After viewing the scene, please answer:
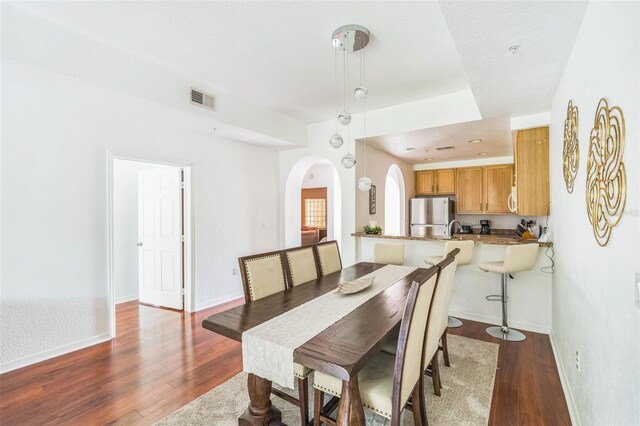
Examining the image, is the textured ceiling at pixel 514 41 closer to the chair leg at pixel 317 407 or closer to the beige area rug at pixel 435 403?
the chair leg at pixel 317 407

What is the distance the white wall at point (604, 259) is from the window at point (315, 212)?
6.67m

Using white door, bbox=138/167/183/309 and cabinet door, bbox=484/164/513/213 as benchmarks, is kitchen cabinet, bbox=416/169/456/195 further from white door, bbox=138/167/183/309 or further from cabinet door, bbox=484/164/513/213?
white door, bbox=138/167/183/309

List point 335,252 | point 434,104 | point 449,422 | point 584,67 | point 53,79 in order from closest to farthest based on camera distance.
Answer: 1. point 584,67
2. point 449,422
3. point 53,79
4. point 335,252
5. point 434,104

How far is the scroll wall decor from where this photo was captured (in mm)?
1142

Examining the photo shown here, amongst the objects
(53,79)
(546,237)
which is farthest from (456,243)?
(53,79)

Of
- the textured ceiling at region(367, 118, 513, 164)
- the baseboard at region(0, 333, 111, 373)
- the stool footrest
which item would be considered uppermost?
the textured ceiling at region(367, 118, 513, 164)

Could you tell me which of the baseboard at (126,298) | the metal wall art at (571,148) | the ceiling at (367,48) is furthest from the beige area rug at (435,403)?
the baseboard at (126,298)

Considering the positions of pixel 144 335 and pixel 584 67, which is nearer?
pixel 584 67

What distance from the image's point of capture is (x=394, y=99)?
146 inches

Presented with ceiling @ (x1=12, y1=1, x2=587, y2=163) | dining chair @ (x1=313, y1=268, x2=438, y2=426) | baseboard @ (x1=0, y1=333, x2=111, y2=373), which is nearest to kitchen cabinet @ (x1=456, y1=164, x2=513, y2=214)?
ceiling @ (x1=12, y1=1, x2=587, y2=163)

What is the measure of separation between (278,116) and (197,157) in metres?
1.22

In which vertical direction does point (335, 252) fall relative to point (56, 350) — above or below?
above

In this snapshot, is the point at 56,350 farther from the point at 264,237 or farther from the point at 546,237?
the point at 546,237

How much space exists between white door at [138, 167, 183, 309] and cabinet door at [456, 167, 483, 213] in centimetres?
516
